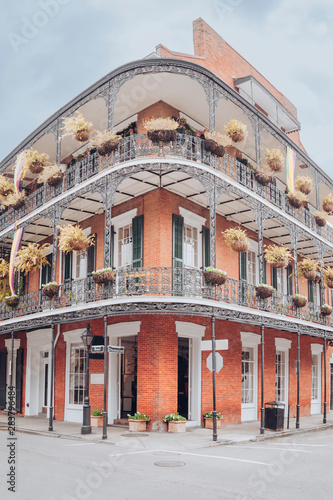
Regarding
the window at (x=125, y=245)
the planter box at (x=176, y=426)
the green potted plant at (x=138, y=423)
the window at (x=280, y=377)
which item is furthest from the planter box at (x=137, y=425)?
the window at (x=280, y=377)

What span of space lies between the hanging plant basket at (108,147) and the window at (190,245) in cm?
321

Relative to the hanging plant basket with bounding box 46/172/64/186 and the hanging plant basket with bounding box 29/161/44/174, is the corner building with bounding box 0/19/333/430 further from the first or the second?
the hanging plant basket with bounding box 29/161/44/174

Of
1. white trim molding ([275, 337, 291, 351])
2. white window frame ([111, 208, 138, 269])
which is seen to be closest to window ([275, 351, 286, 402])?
white trim molding ([275, 337, 291, 351])

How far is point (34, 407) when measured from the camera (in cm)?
1892

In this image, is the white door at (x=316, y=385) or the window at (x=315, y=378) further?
the window at (x=315, y=378)

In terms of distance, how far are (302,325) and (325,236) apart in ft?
15.9

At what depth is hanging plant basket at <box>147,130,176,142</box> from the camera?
13.4 meters

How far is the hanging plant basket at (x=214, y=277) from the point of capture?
1309 centimetres

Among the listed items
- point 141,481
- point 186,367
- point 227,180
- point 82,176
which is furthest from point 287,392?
point 141,481

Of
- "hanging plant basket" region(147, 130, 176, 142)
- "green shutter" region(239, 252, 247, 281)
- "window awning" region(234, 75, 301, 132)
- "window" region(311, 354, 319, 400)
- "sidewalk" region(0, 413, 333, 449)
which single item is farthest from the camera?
"window" region(311, 354, 319, 400)

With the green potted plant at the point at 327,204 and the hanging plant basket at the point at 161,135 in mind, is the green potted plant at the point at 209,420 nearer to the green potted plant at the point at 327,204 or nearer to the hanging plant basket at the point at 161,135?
the hanging plant basket at the point at 161,135

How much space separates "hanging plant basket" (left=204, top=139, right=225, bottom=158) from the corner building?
14cm

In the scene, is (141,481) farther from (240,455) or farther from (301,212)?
(301,212)

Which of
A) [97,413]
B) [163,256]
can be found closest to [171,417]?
[97,413]
